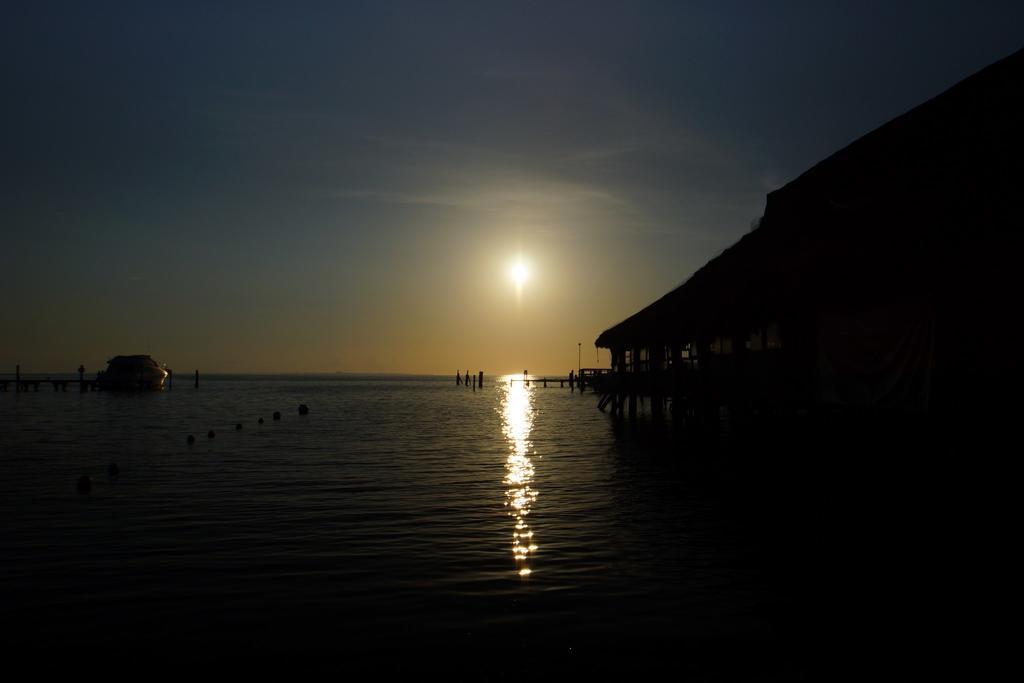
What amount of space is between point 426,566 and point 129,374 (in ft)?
269

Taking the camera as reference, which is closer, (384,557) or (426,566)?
(426,566)

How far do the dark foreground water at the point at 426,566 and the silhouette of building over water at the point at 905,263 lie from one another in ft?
8.31

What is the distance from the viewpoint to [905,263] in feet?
31.1

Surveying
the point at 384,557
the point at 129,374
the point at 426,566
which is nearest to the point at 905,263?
the point at 426,566

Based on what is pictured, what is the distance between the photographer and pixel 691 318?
62.1 feet

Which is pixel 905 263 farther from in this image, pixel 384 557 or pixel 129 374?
pixel 129 374

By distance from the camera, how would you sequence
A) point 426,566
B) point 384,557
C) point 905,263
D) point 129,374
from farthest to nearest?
point 129,374 < point 905,263 < point 384,557 < point 426,566

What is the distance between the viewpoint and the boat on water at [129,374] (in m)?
79.6

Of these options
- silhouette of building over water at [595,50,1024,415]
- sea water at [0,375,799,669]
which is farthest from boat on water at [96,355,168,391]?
silhouette of building over water at [595,50,1024,415]

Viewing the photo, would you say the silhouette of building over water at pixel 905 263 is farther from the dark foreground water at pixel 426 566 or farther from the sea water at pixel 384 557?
the sea water at pixel 384 557

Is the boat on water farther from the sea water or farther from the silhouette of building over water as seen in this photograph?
the silhouette of building over water

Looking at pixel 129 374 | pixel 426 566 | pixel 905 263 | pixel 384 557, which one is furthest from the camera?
pixel 129 374

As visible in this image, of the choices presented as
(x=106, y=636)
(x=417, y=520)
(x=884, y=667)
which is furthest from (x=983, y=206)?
(x=106, y=636)

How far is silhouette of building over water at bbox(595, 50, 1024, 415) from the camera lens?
25.6 feet
